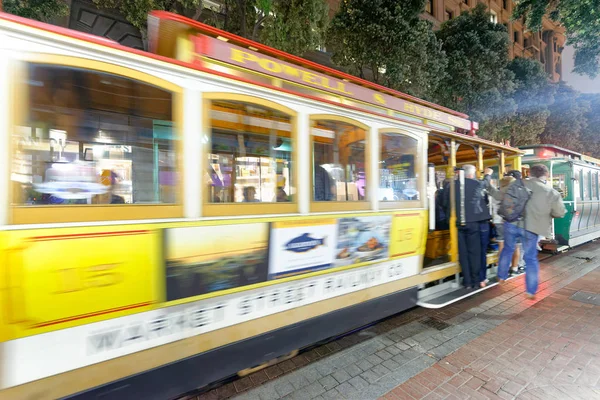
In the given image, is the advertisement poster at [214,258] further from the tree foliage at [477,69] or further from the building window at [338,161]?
the tree foliage at [477,69]

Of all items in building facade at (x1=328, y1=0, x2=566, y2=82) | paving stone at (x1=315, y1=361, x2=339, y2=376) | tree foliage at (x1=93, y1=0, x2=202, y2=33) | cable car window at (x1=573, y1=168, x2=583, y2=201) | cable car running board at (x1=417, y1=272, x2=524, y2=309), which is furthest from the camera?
building facade at (x1=328, y1=0, x2=566, y2=82)

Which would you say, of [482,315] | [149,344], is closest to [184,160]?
[149,344]

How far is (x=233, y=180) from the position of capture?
254 cm

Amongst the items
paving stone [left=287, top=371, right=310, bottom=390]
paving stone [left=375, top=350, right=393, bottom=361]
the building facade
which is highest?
the building facade

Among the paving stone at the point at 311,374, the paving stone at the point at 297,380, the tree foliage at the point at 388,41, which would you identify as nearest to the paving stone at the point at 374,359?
the paving stone at the point at 311,374

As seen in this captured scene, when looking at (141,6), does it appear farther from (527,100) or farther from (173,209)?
(527,100)

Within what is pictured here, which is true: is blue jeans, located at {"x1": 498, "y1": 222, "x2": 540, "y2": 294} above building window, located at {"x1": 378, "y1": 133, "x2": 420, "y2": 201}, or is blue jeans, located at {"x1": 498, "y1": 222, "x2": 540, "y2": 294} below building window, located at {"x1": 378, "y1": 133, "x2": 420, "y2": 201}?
below

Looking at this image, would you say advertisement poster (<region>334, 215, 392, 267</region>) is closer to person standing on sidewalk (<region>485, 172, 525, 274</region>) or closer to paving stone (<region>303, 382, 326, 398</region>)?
paving stone (<region>303, 382, 326, 398</region>)

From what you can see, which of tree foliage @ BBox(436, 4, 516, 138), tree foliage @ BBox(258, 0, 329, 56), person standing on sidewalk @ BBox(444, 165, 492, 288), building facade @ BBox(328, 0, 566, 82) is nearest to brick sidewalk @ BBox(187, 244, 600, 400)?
person standing on sidewalk @ BBox(444, 165, 492, 288)

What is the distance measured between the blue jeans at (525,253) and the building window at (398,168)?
2.25 meters

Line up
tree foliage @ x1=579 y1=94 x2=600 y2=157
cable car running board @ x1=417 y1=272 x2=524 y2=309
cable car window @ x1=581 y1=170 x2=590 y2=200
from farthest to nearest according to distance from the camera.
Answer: tree foliage @ x1=579 y1=94 x2=600 y2=157, cable car window @ x1=581 y1=170 x2=590 y2=200, cable car running board @ x1=417 y1=272 x2=524 y2=309

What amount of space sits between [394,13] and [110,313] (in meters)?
10.3

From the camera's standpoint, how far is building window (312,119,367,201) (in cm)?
293

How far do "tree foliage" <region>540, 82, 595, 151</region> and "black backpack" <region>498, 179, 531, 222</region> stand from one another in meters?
17.4
